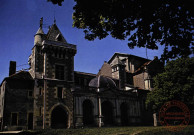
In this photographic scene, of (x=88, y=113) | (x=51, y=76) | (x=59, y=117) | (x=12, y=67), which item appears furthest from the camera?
(x=88, y=113)

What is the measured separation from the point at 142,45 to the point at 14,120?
2381 centimetres

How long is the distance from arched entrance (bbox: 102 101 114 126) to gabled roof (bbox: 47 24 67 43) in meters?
14.3

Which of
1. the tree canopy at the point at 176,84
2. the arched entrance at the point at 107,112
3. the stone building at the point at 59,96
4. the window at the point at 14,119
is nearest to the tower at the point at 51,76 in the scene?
the stone building at the point at 59,96

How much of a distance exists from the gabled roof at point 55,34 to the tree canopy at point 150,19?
84.0 ft

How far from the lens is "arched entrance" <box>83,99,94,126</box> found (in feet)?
112

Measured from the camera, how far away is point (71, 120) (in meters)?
31.8

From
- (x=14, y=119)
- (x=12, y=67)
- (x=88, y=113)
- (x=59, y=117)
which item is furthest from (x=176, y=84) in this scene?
(x=12, y=67)

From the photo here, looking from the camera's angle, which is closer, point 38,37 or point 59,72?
point 59,72

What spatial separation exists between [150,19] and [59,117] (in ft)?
85.8

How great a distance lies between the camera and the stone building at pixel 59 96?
28.9 meters

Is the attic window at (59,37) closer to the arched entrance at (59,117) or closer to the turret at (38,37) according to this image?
the turret at (38,37)

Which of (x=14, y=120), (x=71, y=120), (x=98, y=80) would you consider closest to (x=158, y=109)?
(x=98, y=80)

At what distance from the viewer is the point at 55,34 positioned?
3609cm

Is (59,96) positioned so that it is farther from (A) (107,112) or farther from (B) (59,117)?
(A) (107,112)
